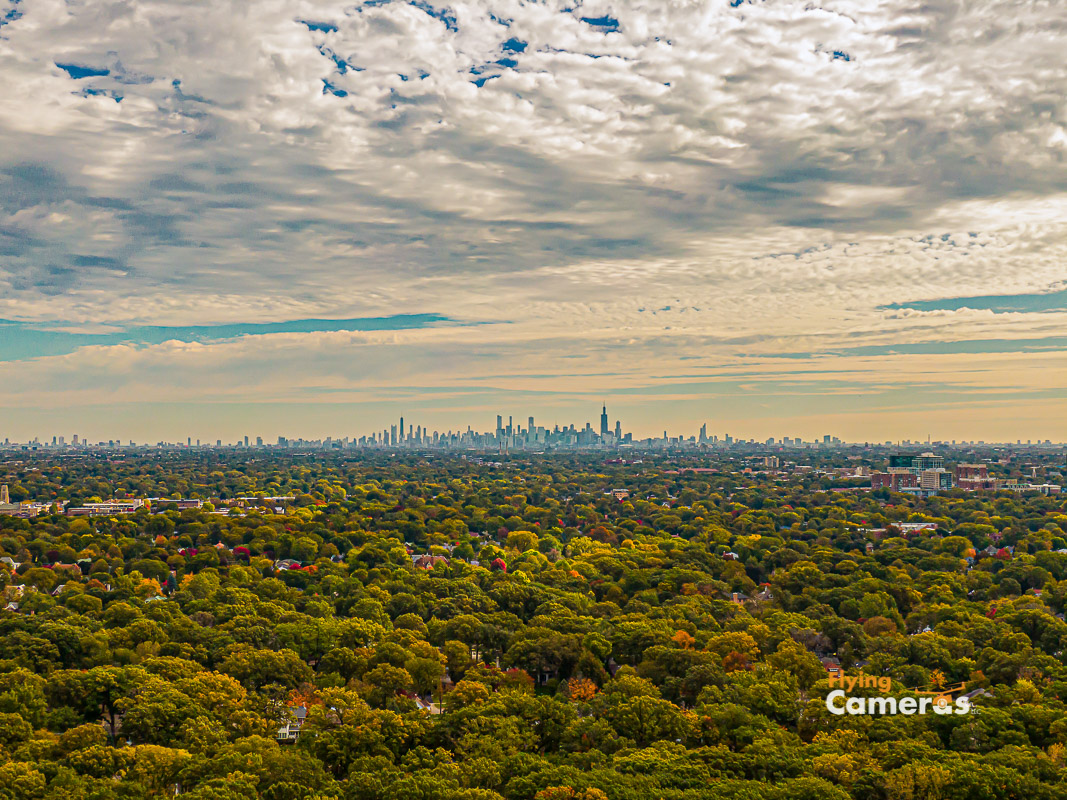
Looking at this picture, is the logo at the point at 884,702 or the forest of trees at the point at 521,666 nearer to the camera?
the forest of trees at the point at 521,666

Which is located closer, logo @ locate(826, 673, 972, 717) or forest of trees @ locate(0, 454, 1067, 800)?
forest of trees @ locate(0, 454, 1067, 800)

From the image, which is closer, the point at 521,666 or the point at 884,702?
the point at 884,702

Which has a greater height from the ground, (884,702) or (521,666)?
(884,702)

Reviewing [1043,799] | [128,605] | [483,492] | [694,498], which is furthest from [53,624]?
[694,498]
